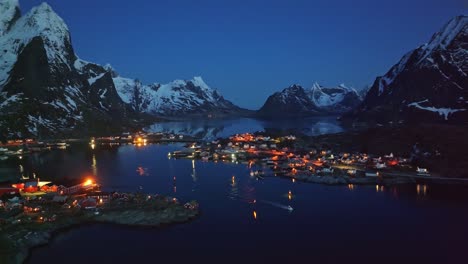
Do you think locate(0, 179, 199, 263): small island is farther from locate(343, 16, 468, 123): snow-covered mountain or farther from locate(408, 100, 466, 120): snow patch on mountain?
locate(408, 100, 466, 120): snow patch on mountain

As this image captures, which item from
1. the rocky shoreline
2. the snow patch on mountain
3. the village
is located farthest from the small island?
the snow patch on mountain

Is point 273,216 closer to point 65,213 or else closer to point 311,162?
point 65,213

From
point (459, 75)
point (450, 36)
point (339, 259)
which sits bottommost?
point (339, 259)

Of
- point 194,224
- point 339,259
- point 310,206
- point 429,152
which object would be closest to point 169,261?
point 194,224

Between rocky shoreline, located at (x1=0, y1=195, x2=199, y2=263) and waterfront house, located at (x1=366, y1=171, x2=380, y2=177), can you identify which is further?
waterfront house, located at (x1=366, y1=171, x2=380, y2=177)

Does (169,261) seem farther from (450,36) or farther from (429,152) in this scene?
(450,36)

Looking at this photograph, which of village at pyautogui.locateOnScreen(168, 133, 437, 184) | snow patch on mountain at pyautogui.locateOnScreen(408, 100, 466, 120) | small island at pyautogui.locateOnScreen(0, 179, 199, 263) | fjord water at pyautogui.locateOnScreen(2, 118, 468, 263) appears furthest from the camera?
snow patch on mountain at pyautogui.locateOnScreen(408, 100, 466, 120)

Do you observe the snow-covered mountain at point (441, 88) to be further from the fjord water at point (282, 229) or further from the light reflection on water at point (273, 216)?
the fjord water at point (282, 229)
